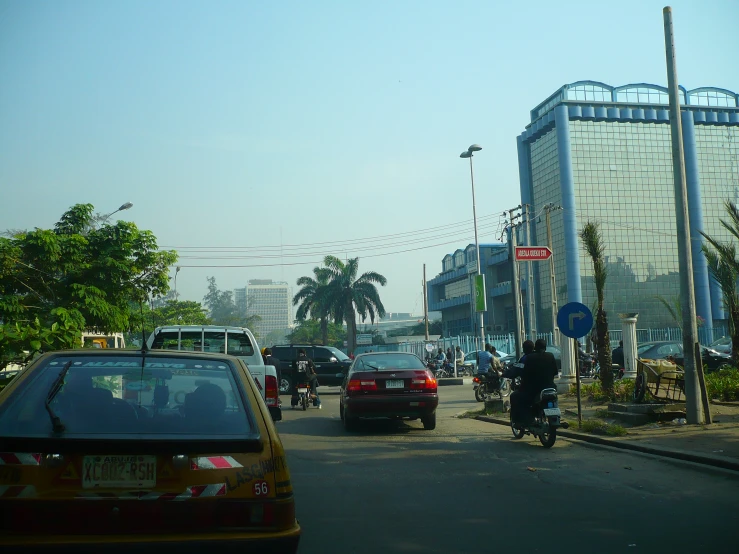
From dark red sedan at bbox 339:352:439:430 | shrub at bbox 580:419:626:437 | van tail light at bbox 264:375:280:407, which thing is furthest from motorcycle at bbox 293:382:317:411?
shrub at bbox 580:419:626:437

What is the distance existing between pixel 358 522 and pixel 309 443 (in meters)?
6.39

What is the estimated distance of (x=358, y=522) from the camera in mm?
6703

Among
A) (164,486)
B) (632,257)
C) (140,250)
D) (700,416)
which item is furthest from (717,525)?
(632,257)

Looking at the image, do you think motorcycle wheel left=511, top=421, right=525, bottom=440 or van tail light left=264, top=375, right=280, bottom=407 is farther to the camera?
motorcycle wheel left=511, top=421, right=525, bottom=440

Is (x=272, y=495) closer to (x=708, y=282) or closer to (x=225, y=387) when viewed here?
(x=225, y=387)

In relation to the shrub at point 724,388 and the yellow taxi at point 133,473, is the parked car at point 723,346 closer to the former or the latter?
the shrub at point 724,388

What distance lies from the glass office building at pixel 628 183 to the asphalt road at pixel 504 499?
5143 cm

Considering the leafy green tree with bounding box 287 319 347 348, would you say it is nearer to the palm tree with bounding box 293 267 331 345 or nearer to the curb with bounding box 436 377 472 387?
the palm tree with bounding box 293 267 331 345

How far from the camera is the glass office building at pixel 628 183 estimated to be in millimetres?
62094

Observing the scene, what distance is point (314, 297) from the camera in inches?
2665

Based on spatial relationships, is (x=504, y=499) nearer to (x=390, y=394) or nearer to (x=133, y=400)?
(x=133, y=400)

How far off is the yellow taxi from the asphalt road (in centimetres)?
199

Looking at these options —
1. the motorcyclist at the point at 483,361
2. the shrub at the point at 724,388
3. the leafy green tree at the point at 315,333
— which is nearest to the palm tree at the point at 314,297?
the leafy green tree at the point at 315,333

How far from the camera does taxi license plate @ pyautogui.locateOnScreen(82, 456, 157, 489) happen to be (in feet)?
12.2
